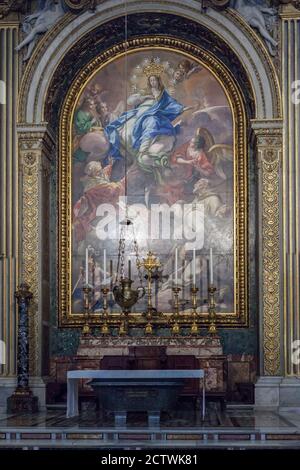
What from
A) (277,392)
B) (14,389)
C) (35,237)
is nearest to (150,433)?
(277,392)

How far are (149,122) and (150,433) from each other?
7.00 metres

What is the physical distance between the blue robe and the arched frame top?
1.44 meters

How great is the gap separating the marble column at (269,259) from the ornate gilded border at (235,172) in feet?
2.62

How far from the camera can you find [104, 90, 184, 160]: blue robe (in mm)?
18172

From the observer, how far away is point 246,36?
56.3ft

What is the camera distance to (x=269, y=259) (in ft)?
54.9

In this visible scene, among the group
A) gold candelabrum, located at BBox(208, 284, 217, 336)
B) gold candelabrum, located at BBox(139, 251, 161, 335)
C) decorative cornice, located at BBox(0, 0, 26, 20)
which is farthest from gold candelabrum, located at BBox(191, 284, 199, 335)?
decorative cornice, located at BBox(0, 0, 26, 20)

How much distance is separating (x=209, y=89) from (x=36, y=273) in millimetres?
4285

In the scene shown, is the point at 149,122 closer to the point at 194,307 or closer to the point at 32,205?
the point at 32,205

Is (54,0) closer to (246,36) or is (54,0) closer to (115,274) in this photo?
(246,36)

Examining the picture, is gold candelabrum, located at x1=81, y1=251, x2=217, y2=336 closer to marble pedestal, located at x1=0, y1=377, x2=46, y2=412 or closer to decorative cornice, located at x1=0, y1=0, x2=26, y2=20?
marble pedestal, located at x1=0, y1=377, x2=46, y2=412
